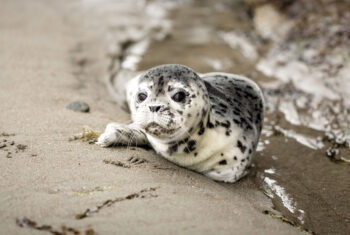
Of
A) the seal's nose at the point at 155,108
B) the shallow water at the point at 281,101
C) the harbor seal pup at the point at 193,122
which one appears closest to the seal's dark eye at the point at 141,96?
the harbor seal pup at the point at 193,122

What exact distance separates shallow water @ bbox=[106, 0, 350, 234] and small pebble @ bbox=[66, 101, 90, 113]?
143cm

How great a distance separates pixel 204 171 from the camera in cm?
346

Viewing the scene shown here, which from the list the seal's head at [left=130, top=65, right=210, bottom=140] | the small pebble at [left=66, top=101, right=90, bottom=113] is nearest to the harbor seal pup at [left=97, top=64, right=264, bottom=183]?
the seal's head at [left=130, top=65, right=210, bottom=140]

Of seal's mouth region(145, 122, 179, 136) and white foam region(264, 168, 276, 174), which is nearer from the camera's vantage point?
seal's mouth region(145, 122, 179, 136)

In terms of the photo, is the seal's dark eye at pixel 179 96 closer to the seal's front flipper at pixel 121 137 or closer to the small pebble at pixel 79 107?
the seal's front flipper at pixel 121 137

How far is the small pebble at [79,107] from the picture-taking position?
4.37 meters

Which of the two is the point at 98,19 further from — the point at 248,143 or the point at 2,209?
the point at 2,209

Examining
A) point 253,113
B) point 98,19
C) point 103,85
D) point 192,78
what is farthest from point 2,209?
point 98,19

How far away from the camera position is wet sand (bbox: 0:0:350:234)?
2416mm

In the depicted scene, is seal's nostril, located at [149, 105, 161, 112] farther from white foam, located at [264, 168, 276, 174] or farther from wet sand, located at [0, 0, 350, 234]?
white foam, located at [264, 168, 276, 174]

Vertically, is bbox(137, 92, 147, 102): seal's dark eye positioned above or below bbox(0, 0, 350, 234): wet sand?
above

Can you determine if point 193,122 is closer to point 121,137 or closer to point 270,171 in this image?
point 121,137

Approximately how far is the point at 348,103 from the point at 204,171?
8.65 ft

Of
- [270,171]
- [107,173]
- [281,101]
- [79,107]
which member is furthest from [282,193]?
[79,107]
